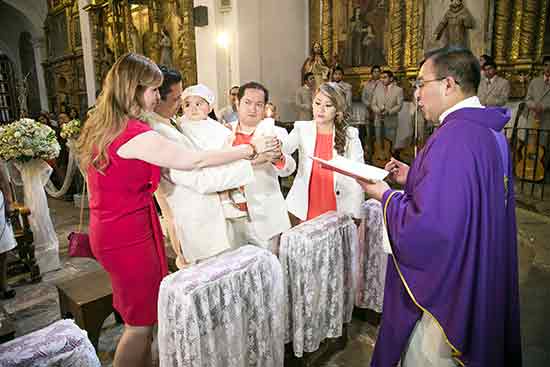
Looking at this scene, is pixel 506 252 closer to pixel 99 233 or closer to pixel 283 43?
pixel 99 233

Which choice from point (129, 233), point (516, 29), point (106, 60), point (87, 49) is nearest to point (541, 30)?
point (516, 29)

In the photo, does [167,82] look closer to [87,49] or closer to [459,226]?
[459,226]

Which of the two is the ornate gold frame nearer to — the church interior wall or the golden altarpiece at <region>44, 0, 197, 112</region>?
the church interior wall

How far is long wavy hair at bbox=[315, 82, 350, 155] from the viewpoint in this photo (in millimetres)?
2838

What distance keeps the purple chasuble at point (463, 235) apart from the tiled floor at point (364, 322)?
1.18 m

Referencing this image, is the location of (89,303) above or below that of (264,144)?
below

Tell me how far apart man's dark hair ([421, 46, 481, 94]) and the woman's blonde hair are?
50.4 inches

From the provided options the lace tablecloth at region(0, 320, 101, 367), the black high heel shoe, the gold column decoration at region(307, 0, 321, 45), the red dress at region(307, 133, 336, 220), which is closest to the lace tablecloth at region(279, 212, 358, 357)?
the red dress at region(307, 133, 336, 220)

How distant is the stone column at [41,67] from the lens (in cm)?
1689

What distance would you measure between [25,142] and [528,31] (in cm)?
781

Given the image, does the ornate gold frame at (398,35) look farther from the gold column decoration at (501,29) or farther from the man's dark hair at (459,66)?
the man's dark hair at (459,66)

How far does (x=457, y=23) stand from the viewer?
7605 millimetres

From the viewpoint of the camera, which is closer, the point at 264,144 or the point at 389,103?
the point at 264,144

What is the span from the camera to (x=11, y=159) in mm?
4227
